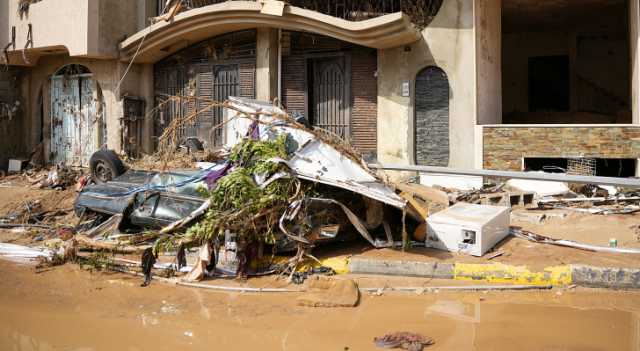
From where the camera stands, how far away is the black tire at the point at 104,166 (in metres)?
Result: 10.4

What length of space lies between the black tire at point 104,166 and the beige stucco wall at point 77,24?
456 centimetres

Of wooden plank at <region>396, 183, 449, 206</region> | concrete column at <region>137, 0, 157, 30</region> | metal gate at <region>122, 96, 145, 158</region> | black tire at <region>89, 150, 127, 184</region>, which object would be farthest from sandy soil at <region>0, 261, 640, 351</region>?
concrete column at <region>137, 0, 157, 30</region>

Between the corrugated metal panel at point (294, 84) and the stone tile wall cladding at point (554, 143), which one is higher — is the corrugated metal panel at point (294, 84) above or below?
above

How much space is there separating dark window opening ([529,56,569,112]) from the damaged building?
0.13ft

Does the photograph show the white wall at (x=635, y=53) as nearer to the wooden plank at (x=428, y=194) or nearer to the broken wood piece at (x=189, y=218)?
the wooden plank at (x=428, y=194)

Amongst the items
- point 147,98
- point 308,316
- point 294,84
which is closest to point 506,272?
point 308,316

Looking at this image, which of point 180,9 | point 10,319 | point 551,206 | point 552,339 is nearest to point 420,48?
point 551,206

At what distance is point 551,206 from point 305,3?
7.19 meters

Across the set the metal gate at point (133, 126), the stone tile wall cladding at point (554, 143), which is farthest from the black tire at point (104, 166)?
the stone tile wall cladding at point (554, 143)

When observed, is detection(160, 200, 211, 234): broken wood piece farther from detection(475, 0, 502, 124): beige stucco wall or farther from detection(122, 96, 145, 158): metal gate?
detection(122, 96, 145, 158): metal gate

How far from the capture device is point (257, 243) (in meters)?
6.31

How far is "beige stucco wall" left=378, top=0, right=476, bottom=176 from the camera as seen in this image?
1094 cm

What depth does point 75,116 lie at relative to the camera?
16000mm

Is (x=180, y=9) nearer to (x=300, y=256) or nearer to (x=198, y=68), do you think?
(x=198, y=68)
